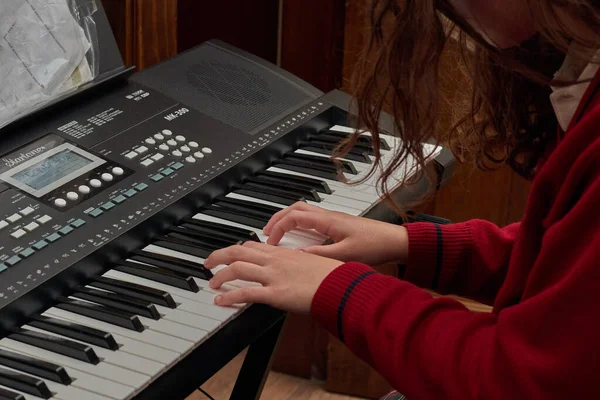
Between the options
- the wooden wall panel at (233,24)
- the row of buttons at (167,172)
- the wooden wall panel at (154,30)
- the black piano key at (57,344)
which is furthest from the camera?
the wooden wall panel at (233,24)

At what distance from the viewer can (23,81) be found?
1421 mm

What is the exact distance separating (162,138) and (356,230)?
338 mm

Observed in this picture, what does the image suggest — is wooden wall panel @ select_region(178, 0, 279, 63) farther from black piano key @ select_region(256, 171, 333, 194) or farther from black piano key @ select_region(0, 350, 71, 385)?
black piano key @ select_region(0, 350, 71, 385)

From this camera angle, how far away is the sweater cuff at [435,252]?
4.49 ft

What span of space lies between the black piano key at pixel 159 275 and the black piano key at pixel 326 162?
0.41 m

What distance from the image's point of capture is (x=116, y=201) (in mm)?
1282

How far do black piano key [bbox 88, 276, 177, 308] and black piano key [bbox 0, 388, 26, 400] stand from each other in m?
0.23

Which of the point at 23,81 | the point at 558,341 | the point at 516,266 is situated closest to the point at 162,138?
the point at 23,81

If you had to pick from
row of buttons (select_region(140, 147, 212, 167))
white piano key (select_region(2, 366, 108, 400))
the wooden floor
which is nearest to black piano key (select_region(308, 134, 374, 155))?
row of buttons (select_region(140, 147, 212, 167))

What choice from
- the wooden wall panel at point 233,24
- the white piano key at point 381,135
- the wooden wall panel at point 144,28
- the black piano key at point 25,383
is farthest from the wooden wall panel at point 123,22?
the black piano key at point 25,383

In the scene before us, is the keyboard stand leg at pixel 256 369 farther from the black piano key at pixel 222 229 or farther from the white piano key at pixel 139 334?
the white piano key at pixel 139 334

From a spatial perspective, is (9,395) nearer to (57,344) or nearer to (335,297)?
(57,344)

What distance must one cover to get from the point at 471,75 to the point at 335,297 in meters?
0.48

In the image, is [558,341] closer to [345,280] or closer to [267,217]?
[345,280]
